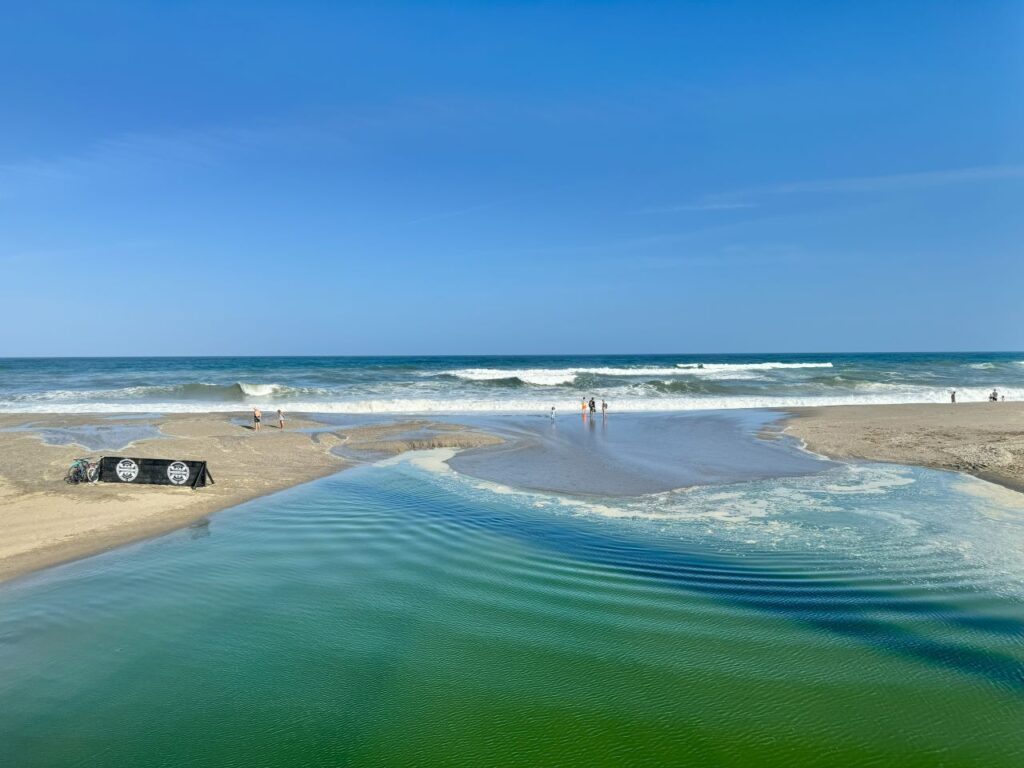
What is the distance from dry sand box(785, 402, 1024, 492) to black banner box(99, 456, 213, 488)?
2158 cm

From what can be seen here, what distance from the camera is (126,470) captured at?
17.8 m

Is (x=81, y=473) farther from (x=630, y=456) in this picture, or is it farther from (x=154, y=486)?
(x=630, y=456)

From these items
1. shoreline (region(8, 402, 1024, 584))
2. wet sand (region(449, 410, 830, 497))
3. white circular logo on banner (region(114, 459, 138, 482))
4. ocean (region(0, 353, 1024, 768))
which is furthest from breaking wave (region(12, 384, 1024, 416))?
ocean (region(0, 353, 1024, 768))

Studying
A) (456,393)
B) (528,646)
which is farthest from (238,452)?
(456,393)

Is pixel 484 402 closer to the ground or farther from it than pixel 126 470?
farther from it

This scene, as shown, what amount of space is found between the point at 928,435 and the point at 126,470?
98.2 ft

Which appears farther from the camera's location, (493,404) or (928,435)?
(493,404)

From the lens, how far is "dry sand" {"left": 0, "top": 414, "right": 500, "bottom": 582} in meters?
13.2

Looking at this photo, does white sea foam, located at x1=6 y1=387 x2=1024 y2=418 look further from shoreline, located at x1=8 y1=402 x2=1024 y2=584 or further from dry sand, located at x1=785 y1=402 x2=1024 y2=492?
dry sand, located at x1=785 y1=402 x2=1024 y2=492

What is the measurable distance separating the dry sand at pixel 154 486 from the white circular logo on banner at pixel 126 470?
33 cm

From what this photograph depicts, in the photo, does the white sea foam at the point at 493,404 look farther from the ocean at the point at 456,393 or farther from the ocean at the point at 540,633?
the ocean at the point at 540,633

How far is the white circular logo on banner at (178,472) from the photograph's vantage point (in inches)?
698

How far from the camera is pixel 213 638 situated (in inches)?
342

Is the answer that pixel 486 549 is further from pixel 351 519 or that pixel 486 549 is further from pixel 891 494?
pixel 891 494
